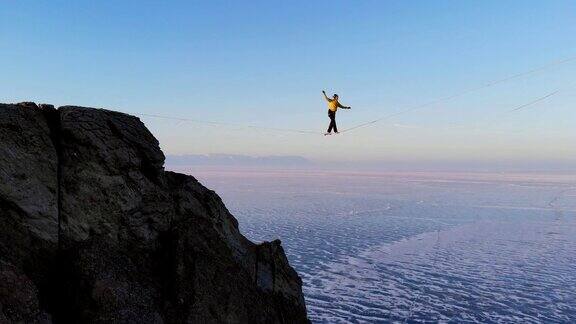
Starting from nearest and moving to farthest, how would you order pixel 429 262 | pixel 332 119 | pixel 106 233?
pixel 106 233 < pixel 332 119 < pixel 429 262

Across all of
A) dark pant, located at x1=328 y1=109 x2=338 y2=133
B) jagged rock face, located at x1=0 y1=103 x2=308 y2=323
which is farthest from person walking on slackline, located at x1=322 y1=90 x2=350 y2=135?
jagged rock face, located at x1=0 y1=103 x2=308 y2=323

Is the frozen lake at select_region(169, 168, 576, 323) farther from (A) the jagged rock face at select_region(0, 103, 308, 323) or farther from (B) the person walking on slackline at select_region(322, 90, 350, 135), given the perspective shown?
(A) the jagged rock face at select_region(0, 103, 308, 323)

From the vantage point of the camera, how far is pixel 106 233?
14.3 meters

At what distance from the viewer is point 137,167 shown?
1606 cm

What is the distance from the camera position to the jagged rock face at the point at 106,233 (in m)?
12.2

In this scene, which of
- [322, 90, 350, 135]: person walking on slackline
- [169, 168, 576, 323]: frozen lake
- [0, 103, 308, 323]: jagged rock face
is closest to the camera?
[0, 103, 308, 323]: jagged rock face

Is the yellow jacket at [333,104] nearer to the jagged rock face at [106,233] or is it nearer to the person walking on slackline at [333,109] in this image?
the person walking on slackline at [333,109]

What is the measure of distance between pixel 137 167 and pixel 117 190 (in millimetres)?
1313

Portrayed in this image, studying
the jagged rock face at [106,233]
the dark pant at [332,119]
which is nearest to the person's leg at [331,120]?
the dark pant at [332,119]

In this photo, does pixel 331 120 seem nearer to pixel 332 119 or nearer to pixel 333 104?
pixel 332 119

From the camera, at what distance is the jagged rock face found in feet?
40.0

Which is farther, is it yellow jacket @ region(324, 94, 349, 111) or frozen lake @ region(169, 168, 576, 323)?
frozen lake @ region(169, 168, 576, 323)

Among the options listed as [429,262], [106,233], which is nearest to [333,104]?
[106,233]

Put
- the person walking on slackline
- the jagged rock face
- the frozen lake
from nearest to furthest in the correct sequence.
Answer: the jagged rock face, the person walking on slackline, the frozen lake
